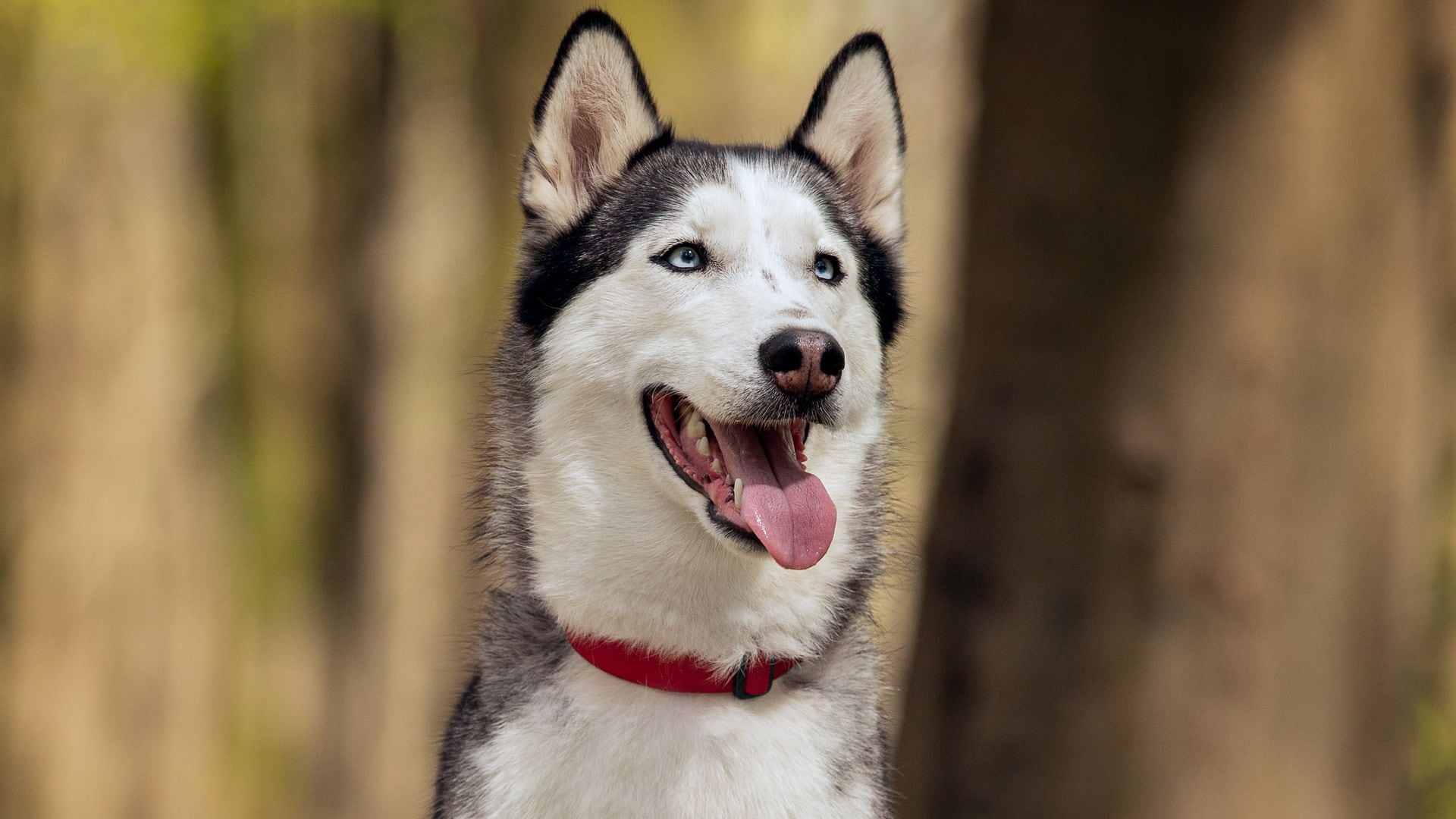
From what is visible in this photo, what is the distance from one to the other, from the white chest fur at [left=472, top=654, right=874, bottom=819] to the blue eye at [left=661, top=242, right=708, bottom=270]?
2.99 ft

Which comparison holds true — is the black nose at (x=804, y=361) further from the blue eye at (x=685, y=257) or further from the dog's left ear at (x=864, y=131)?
the dog's left ear at (x=864, y=131)

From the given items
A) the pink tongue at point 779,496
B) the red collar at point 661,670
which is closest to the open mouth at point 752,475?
the pink tongue at point 779,496

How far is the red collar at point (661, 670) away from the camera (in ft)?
10.3

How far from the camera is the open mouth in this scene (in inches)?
108

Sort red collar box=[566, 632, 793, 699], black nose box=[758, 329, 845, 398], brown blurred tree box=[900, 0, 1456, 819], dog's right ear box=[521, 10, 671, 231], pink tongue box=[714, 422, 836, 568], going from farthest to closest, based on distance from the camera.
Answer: brown blurred tree box=[900, 0, 1456, 819] < red collar box=[566, 632, 793, 699] < dog's right ear box=[521, 10, 671, 231] < black nose box=[758, 329, 845, 398] < pink tongue box=[714, 422, 836, 568]

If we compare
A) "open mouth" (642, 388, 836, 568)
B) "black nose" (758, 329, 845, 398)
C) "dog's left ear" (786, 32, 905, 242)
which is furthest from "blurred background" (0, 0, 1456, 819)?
"black nose" (758, 329, 845, 398)

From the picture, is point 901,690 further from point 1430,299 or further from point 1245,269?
point 1430,299

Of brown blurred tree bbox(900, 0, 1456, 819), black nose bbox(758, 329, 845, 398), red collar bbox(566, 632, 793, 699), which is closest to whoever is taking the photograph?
black nose bbox(758, 329, 845, 398)

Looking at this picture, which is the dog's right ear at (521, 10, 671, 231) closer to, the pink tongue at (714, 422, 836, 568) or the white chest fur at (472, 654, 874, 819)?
the pink tongue at (714, 422, 836, 568)

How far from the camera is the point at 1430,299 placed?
606 cm

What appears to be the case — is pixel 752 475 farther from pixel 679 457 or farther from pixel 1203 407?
pixel 1203 407

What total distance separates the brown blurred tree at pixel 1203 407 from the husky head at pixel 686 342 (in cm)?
233

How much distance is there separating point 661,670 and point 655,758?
199mm

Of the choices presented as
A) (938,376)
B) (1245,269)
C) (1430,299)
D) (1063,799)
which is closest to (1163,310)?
(1245,269)
